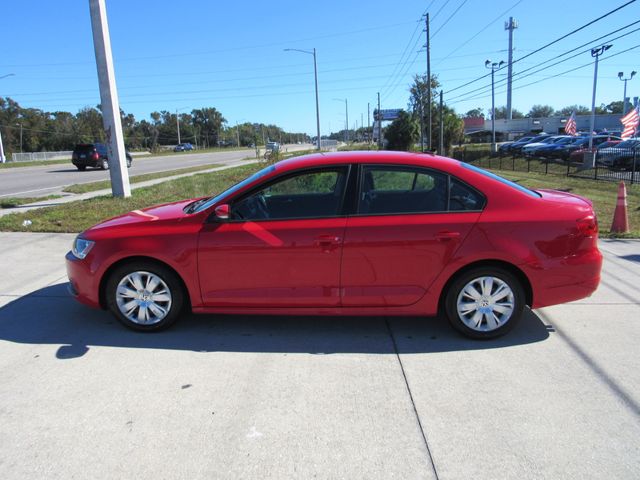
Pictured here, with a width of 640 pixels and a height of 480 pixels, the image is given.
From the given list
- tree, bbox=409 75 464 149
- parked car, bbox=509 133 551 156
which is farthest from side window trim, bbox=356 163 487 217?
tree, bbox=409 75 464 149

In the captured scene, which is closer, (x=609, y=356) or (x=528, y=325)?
(x=609, y=356)

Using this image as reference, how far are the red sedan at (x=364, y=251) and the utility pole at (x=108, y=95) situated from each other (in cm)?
863

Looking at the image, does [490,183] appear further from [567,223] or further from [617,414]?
[617,414]

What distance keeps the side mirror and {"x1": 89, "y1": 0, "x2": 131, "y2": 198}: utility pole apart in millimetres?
9034

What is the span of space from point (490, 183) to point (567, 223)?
689 millimetres

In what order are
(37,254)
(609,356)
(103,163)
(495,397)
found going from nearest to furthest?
(495,397)
(609,356)
(37,254)
(103,163)

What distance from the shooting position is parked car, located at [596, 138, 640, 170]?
22.0 meters

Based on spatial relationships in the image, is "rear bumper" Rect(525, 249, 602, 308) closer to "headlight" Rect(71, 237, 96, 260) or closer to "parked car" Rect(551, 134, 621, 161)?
"headlight" Rect(71, 237, 96, 260)

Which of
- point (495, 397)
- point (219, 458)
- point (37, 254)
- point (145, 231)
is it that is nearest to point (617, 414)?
point (495, 397)

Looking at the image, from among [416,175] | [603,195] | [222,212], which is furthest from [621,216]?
[603,195]

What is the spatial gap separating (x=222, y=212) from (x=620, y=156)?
24.3 metres

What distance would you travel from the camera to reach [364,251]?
3.91m

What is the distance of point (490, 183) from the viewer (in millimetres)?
4027

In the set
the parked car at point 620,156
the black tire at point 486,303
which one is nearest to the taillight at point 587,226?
the black tire at point 486,303
